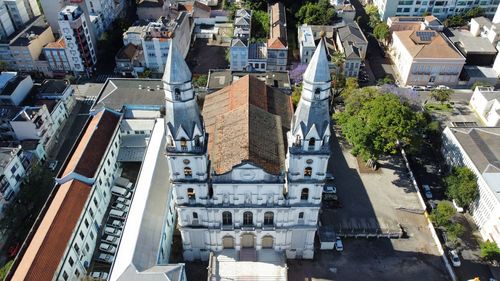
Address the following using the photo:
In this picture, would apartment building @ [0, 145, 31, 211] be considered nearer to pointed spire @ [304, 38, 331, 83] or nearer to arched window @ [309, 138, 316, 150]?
arched window @ [309, 138, 316, 150]

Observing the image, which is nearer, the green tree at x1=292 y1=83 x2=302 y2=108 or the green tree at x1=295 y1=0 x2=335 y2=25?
the green tree at x1=292 y1=83 x2=302 y2=108

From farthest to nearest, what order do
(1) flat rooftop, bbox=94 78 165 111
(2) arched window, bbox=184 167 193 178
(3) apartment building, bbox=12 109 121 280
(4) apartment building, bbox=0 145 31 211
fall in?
(1) flat rooftop, bbox=94 78 165 111 → (4) apartment building, bbox=0 145 31 211 → (2) arched window, bbox=184 167 193 178 → (3) apartment building, bbox=12 109 121 280

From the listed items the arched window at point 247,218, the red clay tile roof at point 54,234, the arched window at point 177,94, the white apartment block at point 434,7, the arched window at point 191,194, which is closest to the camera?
the arched window at point 177,94

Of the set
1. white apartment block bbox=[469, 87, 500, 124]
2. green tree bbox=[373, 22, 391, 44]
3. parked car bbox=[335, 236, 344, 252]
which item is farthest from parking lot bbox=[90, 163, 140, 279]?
green tree bbox=[373, 22, 391, 44]

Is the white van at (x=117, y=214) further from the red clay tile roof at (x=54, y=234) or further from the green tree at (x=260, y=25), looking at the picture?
the green tree at (x=260, y=25)

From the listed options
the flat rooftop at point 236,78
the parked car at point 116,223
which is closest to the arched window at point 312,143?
the flat rooftop at point 236,78

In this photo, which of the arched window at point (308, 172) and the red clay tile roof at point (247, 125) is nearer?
the arched window at point (308, 172)
